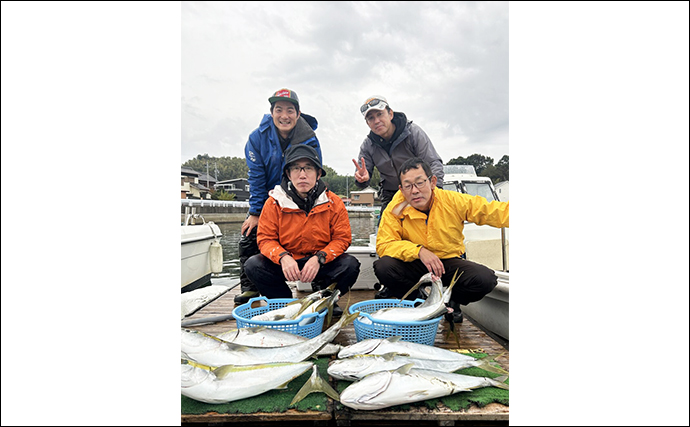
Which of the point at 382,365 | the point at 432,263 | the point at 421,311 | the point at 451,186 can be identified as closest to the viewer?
the point at 382,365

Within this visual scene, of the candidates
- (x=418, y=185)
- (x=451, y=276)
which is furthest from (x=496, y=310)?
(x=418, y=185)

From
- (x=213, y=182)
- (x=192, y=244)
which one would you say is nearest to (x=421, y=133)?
(x=192, y=244)

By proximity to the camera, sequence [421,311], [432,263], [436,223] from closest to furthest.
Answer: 1. [421,311]
2. [432,263]
3. [436,223]

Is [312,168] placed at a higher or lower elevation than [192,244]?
higher

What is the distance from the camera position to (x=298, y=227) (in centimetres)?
357

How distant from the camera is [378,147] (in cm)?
430

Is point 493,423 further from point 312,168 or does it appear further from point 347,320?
point 312,168

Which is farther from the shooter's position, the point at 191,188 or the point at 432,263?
the point at 191,188

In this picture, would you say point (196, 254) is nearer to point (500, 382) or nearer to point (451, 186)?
point (451, 186)

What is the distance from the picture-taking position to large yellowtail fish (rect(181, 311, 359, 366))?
201 cm

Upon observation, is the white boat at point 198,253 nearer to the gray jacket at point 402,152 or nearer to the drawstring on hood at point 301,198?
the drawstring on hood at point 301,198

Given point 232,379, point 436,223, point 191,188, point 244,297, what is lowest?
point 244,297

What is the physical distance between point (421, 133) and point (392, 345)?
2722 millimetres

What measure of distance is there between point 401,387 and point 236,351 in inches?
37.5
